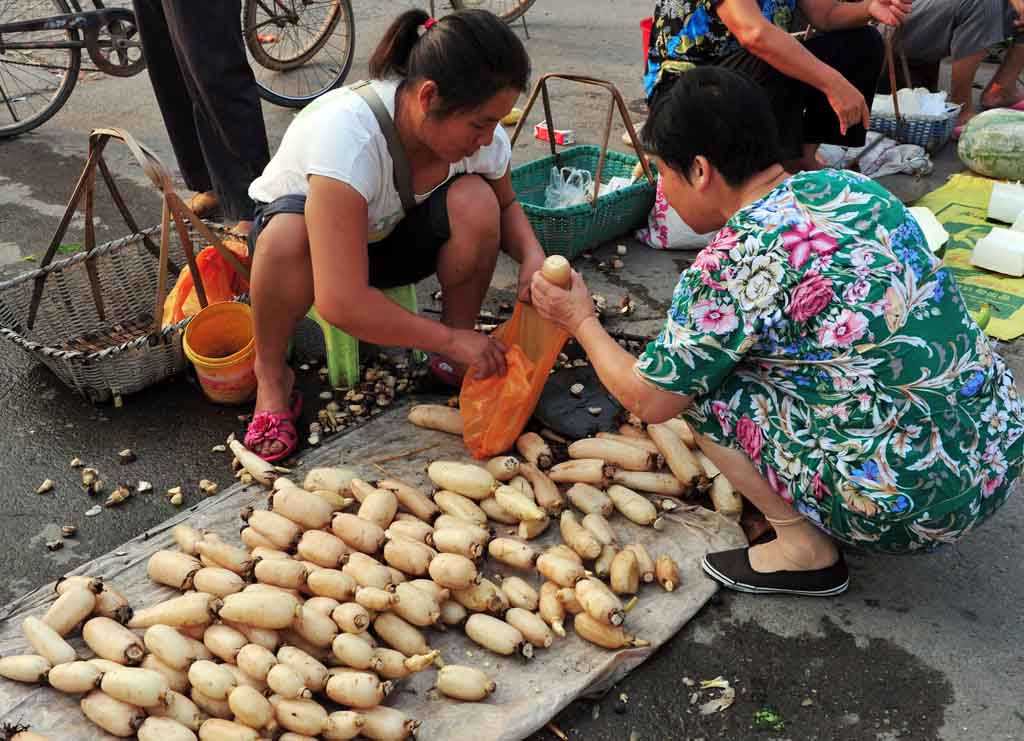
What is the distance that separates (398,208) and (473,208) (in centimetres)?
21

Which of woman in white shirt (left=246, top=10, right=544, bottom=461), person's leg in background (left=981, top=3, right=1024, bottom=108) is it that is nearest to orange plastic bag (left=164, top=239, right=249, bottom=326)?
woman in white shirt (left=246, top=10, right=544, bottom=461)

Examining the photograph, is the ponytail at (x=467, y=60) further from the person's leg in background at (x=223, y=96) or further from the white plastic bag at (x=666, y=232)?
the white plastic bag at (x=666, y=232)

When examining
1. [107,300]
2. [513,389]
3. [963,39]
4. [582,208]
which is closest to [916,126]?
[963,39]

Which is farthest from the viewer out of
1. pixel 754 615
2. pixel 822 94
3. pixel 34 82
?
pixel 34 82

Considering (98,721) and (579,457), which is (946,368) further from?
(98,721)

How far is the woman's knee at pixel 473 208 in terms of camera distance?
2484mm

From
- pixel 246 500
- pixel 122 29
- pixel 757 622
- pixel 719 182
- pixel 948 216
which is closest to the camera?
pixel 719 182

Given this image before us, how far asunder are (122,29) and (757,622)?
179 inches

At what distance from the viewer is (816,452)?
1.88 meters

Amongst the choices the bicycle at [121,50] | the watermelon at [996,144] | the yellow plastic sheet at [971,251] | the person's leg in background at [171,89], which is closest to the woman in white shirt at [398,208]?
the person's leg in background at [171,89]

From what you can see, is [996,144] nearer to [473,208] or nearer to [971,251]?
[971,251]

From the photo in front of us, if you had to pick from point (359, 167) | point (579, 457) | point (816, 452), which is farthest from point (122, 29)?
point (816, 452)

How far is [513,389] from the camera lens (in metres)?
2.42

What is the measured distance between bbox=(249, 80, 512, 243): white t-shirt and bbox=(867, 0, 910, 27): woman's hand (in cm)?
205
